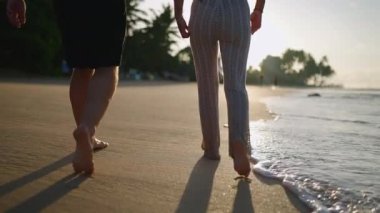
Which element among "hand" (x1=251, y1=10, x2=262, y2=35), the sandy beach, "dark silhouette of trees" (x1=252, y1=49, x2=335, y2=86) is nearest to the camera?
the sandy beach

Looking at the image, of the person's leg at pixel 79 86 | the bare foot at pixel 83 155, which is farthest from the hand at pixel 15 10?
the bare foot at pixel 83 155

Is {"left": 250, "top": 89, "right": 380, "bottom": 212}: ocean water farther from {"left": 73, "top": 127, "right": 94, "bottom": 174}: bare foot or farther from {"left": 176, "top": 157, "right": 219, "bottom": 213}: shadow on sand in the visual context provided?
{"left": 73, "top": 127, "right": 94, "bottom": 174}: bare foot

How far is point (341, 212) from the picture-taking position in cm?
176

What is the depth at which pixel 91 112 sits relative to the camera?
7.72 feet

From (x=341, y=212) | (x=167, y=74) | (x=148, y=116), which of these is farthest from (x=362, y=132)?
(x=167, y=74)

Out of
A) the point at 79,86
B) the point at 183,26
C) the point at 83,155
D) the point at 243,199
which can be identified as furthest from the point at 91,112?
the point at 243,199

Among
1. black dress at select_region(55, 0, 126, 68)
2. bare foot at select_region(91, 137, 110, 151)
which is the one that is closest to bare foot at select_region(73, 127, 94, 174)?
black dress at select_region(55, 0, 126, 68)

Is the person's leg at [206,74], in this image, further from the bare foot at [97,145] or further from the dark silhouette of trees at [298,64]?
the dark silhouette of trees at [298,64]

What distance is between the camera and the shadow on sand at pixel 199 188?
179cm

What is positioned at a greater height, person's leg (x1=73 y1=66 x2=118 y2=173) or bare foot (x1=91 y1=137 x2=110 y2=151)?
person's leg (x1=73 y1=66 x2=118 y2=173)

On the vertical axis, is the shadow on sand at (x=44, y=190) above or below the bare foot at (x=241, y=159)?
below

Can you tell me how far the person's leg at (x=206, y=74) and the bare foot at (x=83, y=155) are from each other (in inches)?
32.2

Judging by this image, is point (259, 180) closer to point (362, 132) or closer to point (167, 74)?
point (362, 132)

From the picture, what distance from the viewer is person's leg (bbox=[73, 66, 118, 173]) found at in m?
2.19
